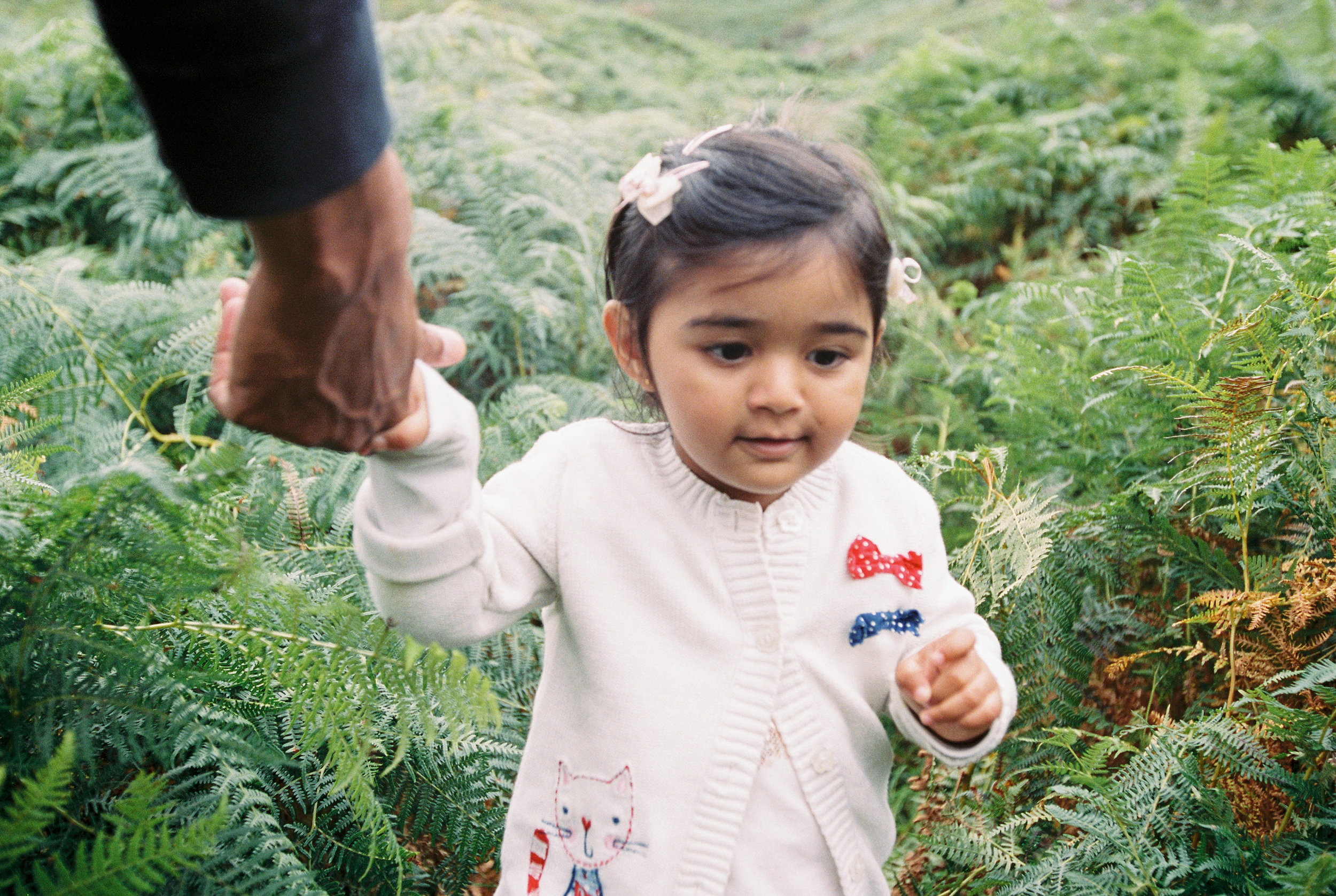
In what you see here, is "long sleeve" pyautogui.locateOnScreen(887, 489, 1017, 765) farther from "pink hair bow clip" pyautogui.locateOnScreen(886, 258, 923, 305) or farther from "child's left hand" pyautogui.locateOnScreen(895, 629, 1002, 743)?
"pink hair bow clip" pyautogui.locateOnScreen(886, 258, 923, 305)

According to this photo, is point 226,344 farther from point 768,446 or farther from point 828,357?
point 828,357

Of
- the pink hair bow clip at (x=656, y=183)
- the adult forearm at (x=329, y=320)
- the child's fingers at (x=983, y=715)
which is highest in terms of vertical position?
the adult forearm at (x=329, y=320)

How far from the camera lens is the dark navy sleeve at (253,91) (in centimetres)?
71

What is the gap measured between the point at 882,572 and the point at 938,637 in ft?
0.50

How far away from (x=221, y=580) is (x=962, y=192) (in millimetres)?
4333

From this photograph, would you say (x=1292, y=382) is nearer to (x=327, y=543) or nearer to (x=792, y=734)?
(x=792, y=734)

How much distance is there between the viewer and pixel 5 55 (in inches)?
176

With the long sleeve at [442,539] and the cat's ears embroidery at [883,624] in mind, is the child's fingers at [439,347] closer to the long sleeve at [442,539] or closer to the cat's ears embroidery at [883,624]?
the long sleeve at [442,539]

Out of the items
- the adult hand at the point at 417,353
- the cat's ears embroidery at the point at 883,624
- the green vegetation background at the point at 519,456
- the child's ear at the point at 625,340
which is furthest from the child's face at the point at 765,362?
the green vegetation background at the point at 519,456

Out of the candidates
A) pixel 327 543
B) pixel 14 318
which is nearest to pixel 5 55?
pixel 14 318

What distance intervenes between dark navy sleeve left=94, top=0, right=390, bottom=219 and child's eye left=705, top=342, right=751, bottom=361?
28.2 inches

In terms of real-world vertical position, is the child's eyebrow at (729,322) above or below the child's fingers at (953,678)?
above

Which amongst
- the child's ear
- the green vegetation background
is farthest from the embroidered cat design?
the child's ear

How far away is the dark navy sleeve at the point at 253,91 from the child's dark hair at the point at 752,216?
2.37 feet
